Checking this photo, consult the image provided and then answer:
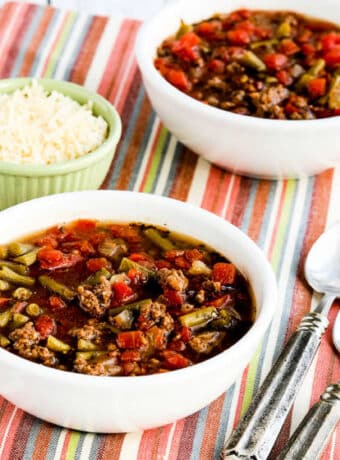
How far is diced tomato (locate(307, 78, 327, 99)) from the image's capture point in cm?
366

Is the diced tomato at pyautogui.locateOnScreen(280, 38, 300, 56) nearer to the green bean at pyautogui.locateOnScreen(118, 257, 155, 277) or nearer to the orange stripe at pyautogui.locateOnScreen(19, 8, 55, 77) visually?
the orange stripe at pyautogui.locateOnScreen(19, 8, 55, 77)

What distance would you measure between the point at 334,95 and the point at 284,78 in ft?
0.77

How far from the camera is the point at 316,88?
12.0 ft

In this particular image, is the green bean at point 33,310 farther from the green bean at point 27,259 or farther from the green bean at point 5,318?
the green bean at point 27,259

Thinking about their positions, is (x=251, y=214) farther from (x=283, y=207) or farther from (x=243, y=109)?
(x=243, y=109)

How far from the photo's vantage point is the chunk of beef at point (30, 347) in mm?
2482

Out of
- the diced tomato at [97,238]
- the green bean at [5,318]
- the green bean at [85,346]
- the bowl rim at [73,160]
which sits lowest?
the bowl rim at [73,160]

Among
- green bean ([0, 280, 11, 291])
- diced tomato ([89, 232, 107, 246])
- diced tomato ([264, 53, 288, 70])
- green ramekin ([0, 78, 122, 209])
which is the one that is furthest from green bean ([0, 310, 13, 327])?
diced tomato ([264, 53, 288, 70])

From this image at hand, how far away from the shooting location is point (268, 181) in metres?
3.88

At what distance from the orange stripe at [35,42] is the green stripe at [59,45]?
3.6 inches

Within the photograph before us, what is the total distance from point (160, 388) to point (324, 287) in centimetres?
109

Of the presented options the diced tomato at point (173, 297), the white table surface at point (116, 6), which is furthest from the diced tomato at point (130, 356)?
the white table surface at point (116, 6)

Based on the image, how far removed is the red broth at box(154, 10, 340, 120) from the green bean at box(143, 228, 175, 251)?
80cm

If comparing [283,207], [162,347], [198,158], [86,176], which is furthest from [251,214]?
[162,347]
